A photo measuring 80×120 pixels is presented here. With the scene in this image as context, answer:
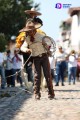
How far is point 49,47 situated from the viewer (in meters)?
12.0

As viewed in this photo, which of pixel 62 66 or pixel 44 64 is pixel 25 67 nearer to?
pixel 44 64

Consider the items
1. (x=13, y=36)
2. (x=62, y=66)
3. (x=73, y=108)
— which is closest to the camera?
(x=73, y=108)

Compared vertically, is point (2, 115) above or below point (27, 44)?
below

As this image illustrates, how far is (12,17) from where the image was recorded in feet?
143

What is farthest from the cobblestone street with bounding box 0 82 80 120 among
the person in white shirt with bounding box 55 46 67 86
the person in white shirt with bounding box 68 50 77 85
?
the person in white shirt with bounding box 68 50 77 85

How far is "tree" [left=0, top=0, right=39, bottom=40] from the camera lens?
42531 mm

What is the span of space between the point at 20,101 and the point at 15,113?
8.61 feet

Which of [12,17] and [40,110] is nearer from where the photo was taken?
[40,110]

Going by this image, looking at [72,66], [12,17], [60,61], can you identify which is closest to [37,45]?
[60,61]

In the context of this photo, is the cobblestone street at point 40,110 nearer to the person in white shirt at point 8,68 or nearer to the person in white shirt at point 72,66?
the person in white shirt at point 8,68

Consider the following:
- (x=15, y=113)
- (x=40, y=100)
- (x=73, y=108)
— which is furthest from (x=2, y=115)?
(x=40, y=100)

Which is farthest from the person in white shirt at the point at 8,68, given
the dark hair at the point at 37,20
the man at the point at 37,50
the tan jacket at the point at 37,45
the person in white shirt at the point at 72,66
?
the tan jacket at the point at 37,45

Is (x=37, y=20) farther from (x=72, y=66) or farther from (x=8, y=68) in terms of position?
(x=72, y=66)

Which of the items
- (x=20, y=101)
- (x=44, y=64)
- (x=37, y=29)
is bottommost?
(x=20, y=101)
